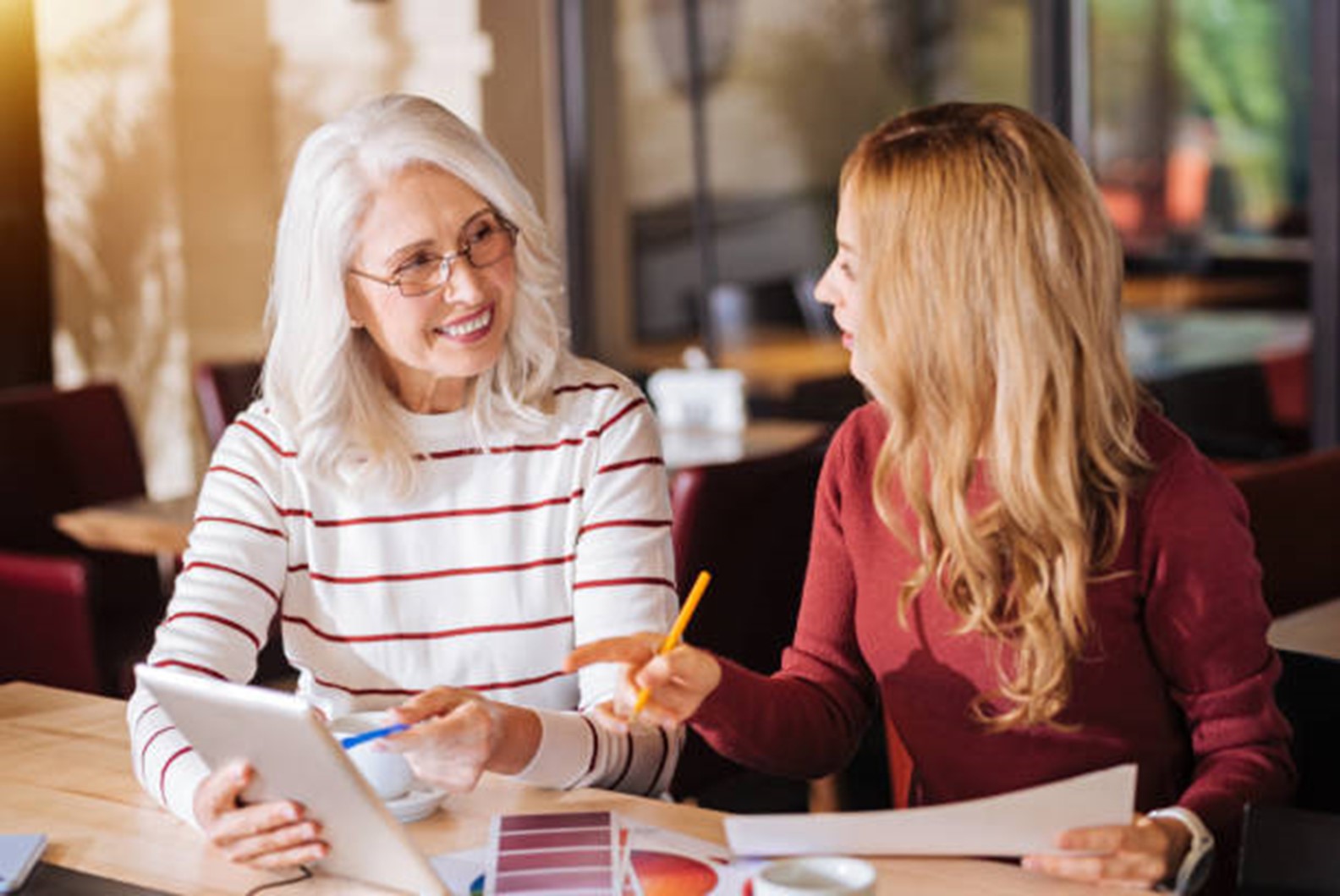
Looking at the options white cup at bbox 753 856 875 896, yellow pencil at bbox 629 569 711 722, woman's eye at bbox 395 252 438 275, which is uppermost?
woman's eye at bbox 395 252 438 275

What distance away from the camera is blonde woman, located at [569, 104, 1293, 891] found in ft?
5.57

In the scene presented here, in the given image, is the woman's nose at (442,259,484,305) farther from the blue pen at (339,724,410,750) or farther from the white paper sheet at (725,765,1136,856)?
the white paper sheet at (725,765,1136,856)

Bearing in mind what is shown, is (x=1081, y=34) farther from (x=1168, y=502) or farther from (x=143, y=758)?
(x=143, y=758)

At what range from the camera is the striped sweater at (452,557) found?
2115 mm

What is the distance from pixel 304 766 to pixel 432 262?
779 millimetres

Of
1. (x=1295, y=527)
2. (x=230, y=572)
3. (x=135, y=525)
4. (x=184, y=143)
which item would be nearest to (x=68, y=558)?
(x=135, y=525)

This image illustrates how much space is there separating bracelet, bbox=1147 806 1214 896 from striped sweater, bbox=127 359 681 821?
649 millimetres

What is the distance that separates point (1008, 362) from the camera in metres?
1.70

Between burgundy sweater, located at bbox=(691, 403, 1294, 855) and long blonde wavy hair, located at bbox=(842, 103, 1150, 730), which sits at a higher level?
long blonde wavy hair, located at bbox=(842, 103, 1150, 730)

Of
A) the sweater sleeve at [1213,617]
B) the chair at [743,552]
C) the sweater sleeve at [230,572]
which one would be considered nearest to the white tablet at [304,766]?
the sweater sleeve at [230,572]

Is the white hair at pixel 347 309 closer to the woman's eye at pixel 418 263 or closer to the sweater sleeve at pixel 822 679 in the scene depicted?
the woman's eye at pixel 418 263

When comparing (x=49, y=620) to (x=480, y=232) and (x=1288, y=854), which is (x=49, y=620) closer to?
(x=480, y=232)

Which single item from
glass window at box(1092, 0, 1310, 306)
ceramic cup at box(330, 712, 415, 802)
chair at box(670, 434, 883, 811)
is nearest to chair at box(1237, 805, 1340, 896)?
ceramic cup at box(330, 712, 415, 802)

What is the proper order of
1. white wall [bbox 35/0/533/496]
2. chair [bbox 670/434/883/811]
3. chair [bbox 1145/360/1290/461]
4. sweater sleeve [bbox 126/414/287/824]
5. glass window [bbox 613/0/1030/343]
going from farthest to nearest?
glass window [bbox 613/0/1030/343] → white wall [bbox 35/0/533/496] → chair [bbox 1145/360/1290/461] → chair [bbox 670/434/883/811] → sweater sleeve [bbox 126/414/287/824]
